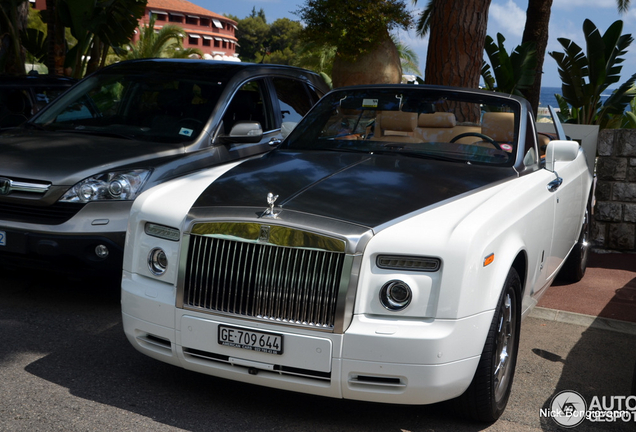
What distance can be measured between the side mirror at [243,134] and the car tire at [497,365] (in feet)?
9.52

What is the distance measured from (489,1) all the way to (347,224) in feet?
23.0

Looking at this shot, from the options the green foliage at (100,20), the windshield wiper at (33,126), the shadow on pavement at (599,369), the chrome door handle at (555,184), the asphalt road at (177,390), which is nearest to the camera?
the asphalt road at (177,390)

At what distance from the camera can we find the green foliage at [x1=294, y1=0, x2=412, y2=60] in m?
15.3

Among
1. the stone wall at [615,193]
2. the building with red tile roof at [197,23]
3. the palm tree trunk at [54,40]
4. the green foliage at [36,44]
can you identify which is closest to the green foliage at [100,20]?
the palm tree trunk at [54,40]

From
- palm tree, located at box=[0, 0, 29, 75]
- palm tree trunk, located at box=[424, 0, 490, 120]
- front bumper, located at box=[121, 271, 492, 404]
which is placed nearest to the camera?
front bumper, located at box=[121, 271, 492, 404]

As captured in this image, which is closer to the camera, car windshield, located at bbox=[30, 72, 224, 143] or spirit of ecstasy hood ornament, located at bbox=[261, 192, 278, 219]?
spirit of ecstasy hood ornament, located at bbox=[261, 192, 278, 219]

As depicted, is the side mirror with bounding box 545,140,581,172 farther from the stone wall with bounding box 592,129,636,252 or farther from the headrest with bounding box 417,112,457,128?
the stone wall with bounding box 592,129,636,252

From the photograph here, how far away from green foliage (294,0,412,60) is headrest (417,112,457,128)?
1075 cm

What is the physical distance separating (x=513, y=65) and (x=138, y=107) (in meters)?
8.38

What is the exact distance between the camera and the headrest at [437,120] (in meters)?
5.07

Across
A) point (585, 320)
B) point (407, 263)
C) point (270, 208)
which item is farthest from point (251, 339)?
point (585, 320)

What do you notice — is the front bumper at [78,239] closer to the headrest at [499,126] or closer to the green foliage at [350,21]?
the headrest at [499,126]

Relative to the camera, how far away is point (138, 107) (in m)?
6.47

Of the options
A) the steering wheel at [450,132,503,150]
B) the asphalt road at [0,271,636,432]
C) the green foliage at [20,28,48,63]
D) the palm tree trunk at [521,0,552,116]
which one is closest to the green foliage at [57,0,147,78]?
the green foliage at [20,28,48,63]
